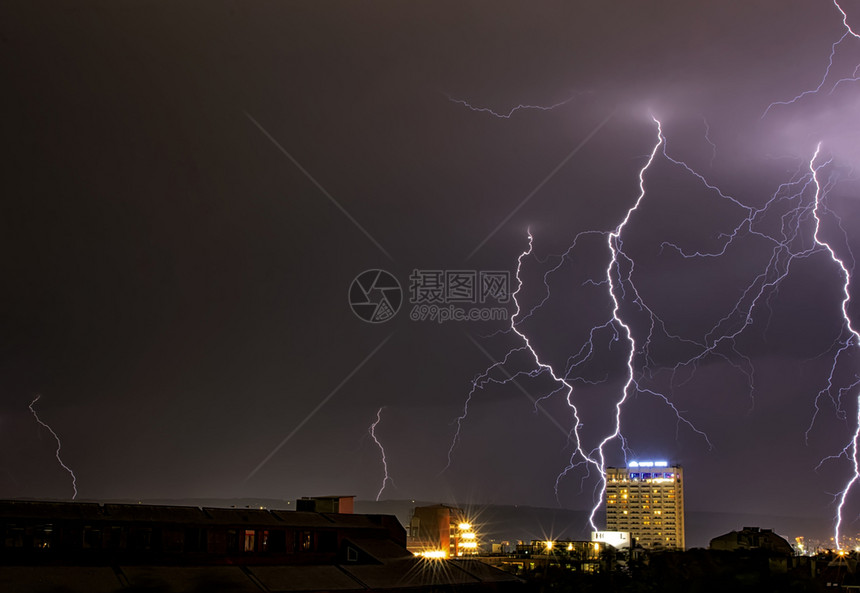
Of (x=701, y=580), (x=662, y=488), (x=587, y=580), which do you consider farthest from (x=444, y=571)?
(x=662, y=488)

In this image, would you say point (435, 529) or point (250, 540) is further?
point (435, 529)

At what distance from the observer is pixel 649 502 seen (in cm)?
8638

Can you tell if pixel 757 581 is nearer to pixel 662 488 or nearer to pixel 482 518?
pixel 662 488

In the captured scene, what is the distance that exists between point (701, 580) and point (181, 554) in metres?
12.2

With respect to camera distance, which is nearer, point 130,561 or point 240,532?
point 130,561

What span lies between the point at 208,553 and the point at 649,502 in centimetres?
7700

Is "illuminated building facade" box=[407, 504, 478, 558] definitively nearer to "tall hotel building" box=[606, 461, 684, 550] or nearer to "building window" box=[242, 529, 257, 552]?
"building window" box=[242, 529, 257, 552]

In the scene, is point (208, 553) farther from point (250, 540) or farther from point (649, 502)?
point (649, 502)

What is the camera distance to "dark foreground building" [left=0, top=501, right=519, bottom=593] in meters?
13.1

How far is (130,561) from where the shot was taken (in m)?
15.3

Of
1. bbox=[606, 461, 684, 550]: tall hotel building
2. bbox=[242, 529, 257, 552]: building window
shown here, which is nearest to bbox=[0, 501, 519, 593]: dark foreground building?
bbox=[242, 529, 257, 552]: building window

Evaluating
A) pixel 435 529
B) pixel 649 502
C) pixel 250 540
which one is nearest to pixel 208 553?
pixel 250 540

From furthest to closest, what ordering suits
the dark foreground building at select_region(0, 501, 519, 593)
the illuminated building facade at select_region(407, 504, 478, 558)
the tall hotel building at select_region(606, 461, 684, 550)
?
the tall hotel building at select_region(606, 461, 684, 550), the illuminated building facade at select_region(407, 504, 478, 558), the dark foreground building at select_region(0, 501, 519, 593)

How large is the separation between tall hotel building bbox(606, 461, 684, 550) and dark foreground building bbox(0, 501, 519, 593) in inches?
2811
